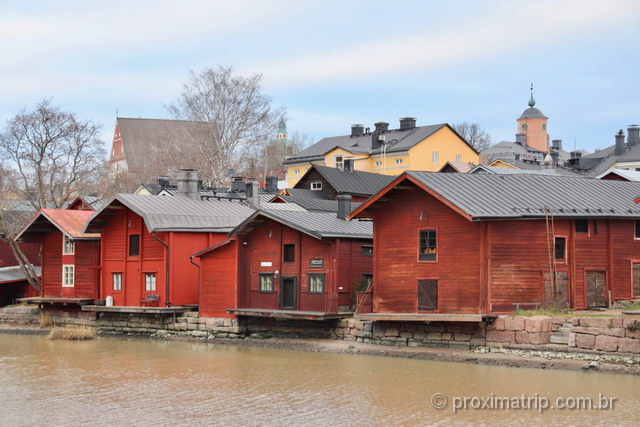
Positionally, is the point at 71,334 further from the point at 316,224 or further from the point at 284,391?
the point at 284,391

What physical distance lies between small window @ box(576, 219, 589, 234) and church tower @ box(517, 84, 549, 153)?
327ft

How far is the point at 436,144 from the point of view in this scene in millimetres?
76375

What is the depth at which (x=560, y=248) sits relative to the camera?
3250 cm

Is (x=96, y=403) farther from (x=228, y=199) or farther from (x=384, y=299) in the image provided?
(x=228, y=199)

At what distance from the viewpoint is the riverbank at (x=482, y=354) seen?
26.8 meters

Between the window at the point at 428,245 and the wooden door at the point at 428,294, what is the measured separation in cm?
80

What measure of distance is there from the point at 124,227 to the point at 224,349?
10.3 m

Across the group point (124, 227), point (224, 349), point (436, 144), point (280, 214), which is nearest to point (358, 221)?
point (280, 214)

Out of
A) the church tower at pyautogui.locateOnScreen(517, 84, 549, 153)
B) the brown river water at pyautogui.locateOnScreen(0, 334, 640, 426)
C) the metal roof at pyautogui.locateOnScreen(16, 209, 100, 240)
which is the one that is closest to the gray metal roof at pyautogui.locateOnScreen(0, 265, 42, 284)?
the metal roof at pyautogui.locateOnScreen(16, 209, 100, 240)

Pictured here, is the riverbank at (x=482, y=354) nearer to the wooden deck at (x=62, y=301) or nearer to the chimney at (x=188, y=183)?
the wooden deck at (x=62, y=301)

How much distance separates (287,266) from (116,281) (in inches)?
410

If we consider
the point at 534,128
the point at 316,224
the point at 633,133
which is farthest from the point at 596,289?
the point at 534,128

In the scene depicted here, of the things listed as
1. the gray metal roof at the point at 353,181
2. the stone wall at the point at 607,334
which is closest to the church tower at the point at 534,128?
the gray metal roof at the point at 353,181

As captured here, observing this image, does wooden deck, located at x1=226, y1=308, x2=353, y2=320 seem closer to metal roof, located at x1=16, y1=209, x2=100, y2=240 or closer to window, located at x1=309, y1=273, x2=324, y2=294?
window, located at x1=309, y1=273, x2=324, y2=294
